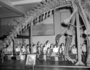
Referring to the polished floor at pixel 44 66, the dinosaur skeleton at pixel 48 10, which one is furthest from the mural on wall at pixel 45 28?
the polished floor at pixel 44 66

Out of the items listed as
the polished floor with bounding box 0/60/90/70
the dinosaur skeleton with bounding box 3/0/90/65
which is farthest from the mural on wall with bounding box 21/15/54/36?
the polished floor with bounding box 0/60/90/70

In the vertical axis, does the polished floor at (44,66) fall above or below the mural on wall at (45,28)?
below

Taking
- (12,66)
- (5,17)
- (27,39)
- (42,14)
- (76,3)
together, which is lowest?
(12,66)

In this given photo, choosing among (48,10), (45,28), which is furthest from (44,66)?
(45,28)

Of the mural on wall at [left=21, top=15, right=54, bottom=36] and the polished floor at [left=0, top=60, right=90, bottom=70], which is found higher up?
the mural on wall at [left=21, top=15, right=54, bottom=36]

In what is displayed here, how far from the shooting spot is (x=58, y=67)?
978 millimetres

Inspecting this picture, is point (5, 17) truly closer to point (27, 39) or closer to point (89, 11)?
point (27, 39)

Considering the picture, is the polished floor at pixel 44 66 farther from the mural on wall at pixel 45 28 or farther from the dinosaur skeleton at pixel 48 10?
the mural on wall at pixel 45 28

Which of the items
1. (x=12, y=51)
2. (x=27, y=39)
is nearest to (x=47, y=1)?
(x=12, y=51)

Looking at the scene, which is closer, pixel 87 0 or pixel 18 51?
pixel 87 0

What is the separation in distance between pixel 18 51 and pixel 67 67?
2.37 feet

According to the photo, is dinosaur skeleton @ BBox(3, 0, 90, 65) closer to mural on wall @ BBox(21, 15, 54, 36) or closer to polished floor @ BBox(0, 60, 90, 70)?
polished floor @ BBox(0, 60, 90, 70)

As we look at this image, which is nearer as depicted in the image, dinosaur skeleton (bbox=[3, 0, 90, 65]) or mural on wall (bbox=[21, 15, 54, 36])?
dinosaur skeleton (bbox=[3, 0, 90, 65])

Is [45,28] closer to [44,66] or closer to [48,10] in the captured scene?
[48,10]
